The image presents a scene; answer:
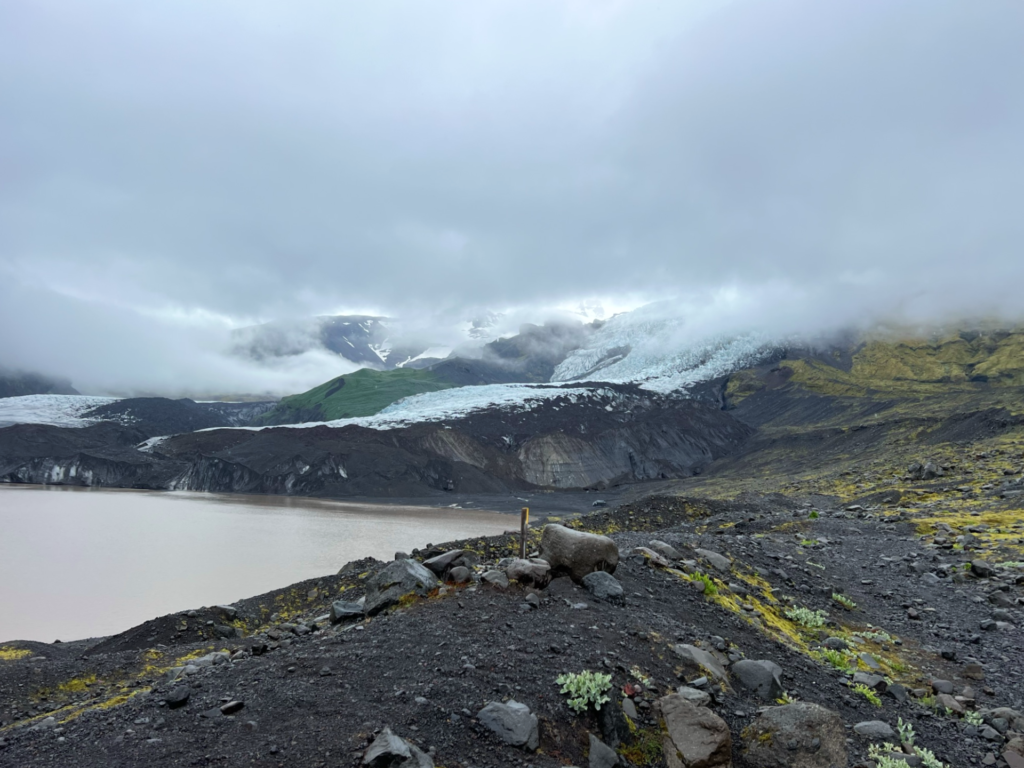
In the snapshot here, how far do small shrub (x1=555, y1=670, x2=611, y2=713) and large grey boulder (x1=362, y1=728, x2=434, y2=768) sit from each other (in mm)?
1648

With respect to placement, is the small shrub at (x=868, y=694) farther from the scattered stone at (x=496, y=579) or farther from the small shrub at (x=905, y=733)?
the scattered stone at (x=496, y=579)

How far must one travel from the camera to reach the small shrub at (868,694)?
7289mm

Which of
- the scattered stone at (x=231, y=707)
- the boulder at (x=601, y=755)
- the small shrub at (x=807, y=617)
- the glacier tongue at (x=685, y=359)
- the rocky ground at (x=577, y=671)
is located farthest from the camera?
the glacier tongue at (x=685, y=359)

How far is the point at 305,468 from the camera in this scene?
305 feet

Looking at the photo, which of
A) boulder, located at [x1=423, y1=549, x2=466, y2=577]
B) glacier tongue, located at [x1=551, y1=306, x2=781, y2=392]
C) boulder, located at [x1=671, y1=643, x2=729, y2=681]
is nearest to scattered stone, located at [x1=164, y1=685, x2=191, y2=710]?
boulder, located at [x1=423, y1=549, x2=466, y2=577]

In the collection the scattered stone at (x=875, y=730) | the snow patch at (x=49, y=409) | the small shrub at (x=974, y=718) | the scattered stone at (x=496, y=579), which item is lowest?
the small shrub at (x=974, y=718)

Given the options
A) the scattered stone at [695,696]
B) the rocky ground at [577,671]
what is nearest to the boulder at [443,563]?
the rocky ground at [577,671]

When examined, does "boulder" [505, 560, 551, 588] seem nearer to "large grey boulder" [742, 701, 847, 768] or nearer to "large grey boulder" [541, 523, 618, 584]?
"large grey boulder" [541, 523, 618, 584]

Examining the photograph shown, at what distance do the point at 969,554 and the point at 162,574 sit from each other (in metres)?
32.2

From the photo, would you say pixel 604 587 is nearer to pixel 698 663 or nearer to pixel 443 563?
pixel 698 663

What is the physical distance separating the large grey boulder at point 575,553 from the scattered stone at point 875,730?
12.1ft

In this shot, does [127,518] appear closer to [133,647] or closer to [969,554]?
[133,647]

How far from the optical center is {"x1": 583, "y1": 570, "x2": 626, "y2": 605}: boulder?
28.0 ft

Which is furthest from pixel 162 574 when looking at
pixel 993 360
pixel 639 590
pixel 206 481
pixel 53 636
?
pixel 993 360
